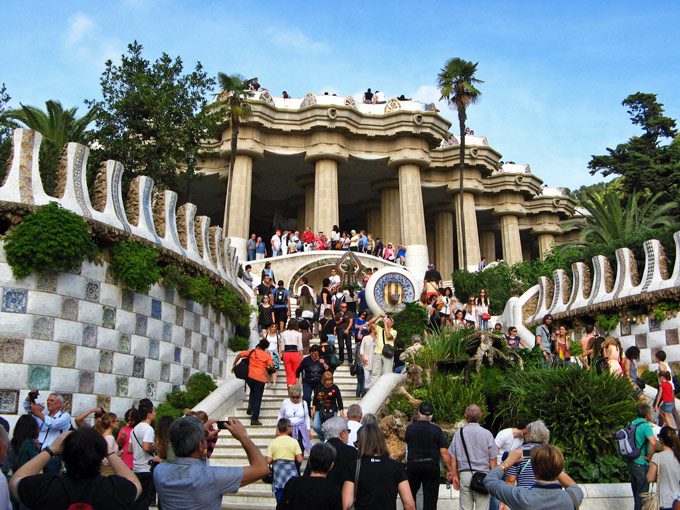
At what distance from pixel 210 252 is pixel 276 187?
2530cm

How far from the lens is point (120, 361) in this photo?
1255cm

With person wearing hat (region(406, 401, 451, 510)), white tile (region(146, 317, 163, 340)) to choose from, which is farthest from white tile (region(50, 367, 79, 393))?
person wearing hat (region(406, 401, 451, 510))

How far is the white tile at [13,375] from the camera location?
1064 centimetres

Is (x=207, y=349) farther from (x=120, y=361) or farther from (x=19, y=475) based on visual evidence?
(x=19, y=475)

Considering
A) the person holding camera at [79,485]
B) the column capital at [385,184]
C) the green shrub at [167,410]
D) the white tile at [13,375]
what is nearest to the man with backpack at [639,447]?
the person holding camera at [79,485]

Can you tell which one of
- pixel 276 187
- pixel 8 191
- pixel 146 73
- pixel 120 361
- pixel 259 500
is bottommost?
pixel 259 500

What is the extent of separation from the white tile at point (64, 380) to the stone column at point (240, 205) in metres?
21.8

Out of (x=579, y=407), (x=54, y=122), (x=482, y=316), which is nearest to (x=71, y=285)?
(x=579, y=407)

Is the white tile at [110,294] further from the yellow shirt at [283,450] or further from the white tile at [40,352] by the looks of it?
the yellow shirt at [283,450]

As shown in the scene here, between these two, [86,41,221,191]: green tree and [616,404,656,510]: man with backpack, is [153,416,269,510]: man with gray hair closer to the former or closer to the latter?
[616,404,656,510]: man with backpack

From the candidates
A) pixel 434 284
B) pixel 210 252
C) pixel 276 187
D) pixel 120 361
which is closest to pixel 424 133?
Answer: pixel 276 187

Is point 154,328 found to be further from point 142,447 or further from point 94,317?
point 142,447

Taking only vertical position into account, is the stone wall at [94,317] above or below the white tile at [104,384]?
above

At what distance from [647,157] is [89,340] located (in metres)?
32.6
